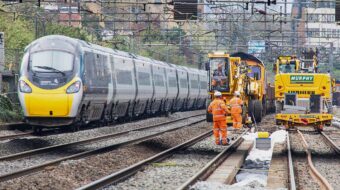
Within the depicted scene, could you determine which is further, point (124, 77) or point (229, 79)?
point (229, 79)

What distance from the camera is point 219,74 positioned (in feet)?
111

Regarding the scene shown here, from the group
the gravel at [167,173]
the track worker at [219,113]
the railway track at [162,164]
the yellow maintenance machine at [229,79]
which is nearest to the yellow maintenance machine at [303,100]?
the yellow maintenance machine at [229,79]

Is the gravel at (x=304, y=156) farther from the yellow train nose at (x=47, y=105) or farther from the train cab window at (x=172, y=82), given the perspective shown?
the train cab window at (x=172, y=82)

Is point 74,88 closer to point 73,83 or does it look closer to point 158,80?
point 73,83

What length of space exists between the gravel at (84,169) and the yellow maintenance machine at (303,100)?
7.03m

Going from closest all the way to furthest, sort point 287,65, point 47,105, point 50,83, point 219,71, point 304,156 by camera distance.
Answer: point 304,156, point 47,105, point 50,83, point 219,71, point 287,65

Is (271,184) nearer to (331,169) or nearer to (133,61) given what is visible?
(331,169)

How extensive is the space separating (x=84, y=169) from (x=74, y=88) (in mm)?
9126

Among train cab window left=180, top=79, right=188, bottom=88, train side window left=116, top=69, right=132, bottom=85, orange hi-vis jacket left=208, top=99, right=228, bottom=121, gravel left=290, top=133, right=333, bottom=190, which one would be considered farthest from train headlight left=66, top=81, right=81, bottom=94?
train cab window left=180, top=79, right=188, bottom=88

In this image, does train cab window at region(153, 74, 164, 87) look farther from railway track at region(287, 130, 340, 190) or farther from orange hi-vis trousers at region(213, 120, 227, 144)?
orange hi-vis trousers at region(213, 120, 227, 144)

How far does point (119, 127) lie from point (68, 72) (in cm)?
682

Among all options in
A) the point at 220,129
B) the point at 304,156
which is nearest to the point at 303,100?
the point at 220,129

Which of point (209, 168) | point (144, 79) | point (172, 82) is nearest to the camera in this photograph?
point (209, 168)

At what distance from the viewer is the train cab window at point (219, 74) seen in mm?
33562
